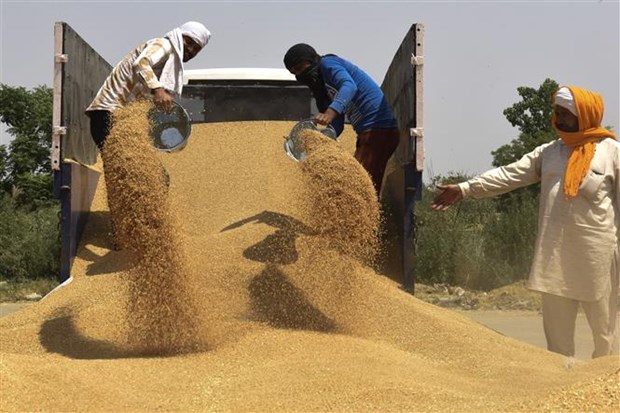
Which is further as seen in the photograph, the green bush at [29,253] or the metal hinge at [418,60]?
the green bush at [29,253]

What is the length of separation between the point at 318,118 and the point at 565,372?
224 cm

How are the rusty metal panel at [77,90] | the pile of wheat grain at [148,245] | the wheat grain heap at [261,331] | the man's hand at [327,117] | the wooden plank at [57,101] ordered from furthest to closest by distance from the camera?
the rusty metal panel at [77,90] → the wooden plank at [57,101] → the man's hand at [327,117] → the pile of wheat grain at [148,245] → the wheat grain heap at [261,331]

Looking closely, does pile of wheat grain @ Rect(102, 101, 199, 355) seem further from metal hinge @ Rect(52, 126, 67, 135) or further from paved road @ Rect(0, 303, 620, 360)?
paved road @ Rect(0, 303, 620, 360)

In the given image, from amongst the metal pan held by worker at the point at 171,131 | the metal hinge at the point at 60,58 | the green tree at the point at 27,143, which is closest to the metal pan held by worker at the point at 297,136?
the metal pan held by worker at the point at 171,131

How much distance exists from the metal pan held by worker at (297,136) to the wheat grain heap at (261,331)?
0.44 metres

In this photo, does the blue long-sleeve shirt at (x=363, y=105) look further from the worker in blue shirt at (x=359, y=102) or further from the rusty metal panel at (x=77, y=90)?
the rusty metal panel at (x=77, y=90)

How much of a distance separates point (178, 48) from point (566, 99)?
2.38m

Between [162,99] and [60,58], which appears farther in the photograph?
[60,58]

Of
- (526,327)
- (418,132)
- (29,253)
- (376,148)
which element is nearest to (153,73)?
(376,148)

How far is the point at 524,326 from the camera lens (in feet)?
24.0

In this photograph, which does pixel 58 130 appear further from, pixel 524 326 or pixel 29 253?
pixel 29 253

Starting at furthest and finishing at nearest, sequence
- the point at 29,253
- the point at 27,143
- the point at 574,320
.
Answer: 1. the point at 27,143
2. the point at 29,253
3. the point at 574,320

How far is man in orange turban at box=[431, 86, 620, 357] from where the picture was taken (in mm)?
5184

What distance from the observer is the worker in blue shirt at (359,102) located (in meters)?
6.02
